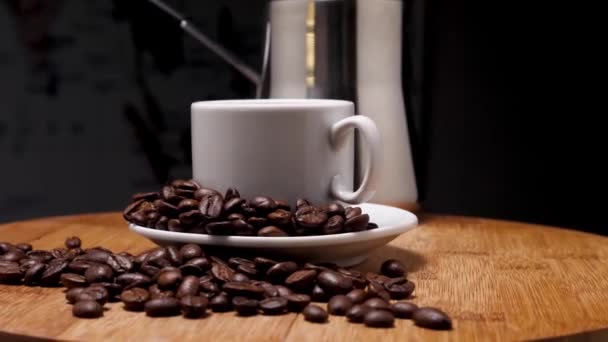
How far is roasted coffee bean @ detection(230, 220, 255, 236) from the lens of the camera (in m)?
0.79

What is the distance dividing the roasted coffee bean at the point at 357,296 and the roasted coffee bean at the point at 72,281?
0.23 meters

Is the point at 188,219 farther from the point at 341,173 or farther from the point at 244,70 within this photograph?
the point at 244,70

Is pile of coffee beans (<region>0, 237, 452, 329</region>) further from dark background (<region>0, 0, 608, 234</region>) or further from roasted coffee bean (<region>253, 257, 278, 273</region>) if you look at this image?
dark background (<region>0, 0, 608, 234</region>)

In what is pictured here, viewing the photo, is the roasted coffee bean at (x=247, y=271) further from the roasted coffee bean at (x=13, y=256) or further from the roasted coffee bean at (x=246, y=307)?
the roasted coffee bean at (x=13, y=256)

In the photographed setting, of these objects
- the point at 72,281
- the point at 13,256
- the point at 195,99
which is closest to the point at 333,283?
the point at 72,281

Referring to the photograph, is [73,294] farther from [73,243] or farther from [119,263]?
[73,243]

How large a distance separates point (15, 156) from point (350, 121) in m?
1.04

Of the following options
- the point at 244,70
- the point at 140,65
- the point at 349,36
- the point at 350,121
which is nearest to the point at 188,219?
the point at 350,121

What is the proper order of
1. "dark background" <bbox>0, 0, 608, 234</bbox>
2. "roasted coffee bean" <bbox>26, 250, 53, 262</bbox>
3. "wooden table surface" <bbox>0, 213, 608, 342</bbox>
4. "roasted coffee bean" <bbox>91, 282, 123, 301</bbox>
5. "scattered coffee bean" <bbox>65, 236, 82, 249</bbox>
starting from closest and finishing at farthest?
1. "wooden table surface" <bbox>0, 213, 608, 342</bbox>
2. "roasted coffee bean" <bbox>91, 282, 123, 301</bbox>
3. "roasted coffee bean" <bbox>26, 250, 53, 262</bbox>
4. "scattered coffee bean" <bbox>65, 236, 82, 249</bbox>
5. "dark background" <bbox>0, 0, 608, 234</bbox>

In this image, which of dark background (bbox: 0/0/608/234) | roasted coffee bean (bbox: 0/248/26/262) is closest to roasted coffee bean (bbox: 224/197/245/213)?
roasted coffee bean (bbox: 0/248/26/262)

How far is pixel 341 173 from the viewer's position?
2.96 ft

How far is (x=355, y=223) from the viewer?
0.80 metres

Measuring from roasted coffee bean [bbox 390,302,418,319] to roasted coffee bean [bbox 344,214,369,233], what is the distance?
0.14 metres

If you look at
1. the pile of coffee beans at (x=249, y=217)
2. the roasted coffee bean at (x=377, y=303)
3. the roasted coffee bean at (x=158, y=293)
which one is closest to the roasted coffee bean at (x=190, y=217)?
the pile of coffee beans at (x=249, y=217)
